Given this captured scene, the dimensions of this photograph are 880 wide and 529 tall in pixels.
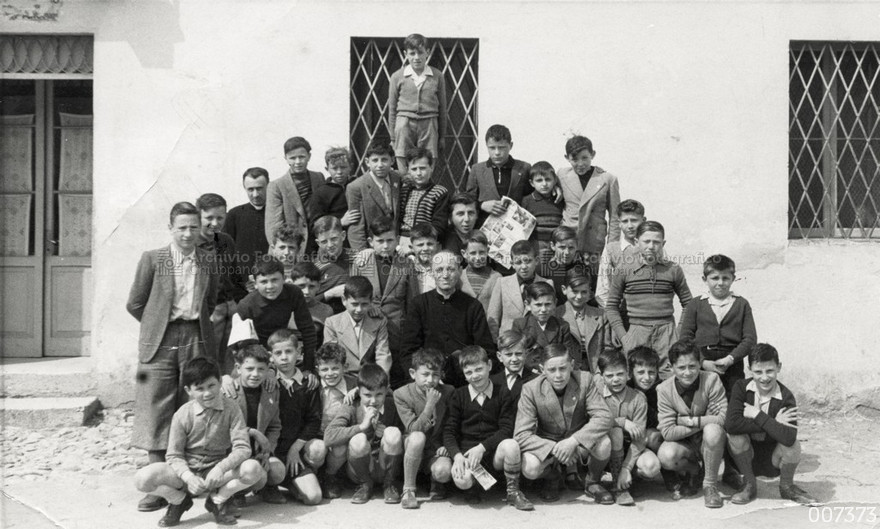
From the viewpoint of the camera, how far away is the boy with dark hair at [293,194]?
550 cm

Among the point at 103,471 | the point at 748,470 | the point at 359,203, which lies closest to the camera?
the point at 748,470

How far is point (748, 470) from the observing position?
4539mm

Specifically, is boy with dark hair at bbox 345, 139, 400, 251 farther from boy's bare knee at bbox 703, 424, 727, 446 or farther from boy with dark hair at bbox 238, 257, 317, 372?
boy's bare knee at bbox 703, 424, 727, 446

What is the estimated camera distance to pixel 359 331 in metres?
4.83

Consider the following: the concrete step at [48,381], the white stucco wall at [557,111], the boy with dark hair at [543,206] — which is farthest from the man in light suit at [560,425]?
the concrete step at [48,381]

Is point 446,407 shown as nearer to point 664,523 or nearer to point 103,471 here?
point 664,523

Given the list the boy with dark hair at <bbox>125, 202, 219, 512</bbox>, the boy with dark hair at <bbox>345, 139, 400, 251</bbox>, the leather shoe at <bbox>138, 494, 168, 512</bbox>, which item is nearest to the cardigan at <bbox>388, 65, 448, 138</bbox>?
the boy with dark hair at <bbox>345, 139, 400, 251</bbox>

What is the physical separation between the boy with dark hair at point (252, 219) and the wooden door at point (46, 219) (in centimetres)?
165

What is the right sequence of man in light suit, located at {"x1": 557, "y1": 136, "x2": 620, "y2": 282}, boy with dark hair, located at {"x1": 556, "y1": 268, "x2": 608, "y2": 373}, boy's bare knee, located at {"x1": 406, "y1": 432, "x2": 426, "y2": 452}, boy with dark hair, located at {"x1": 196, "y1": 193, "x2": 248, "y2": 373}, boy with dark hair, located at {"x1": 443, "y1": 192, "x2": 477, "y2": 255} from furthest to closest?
man in light suit, located at {"x1": 557, "y1": 136, "x2": 620, "y2": 282}
boy with dark hair, located at {"x1": 443, "y1": 192, "x2": 477, "y2": 255}
boy with dark hair, located at {"x1": 556, "y1": 268, "x2": 608, "y2": 373}
boy with dark hair, located at {"x1": 196, "y1": 193, "x2": 248, "y2": 373}
boy's bare knee, located at {"x1": 406, "y1": 432, "x2": 426, "y2": 452}

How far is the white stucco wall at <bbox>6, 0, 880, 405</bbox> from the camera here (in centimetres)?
615

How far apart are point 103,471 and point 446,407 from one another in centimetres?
193

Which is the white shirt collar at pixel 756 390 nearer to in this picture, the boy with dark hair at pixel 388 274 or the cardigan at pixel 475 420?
the cardigan at pixel 475 420

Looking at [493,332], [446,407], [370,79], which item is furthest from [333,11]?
[446,407]

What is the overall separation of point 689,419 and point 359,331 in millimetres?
1712
